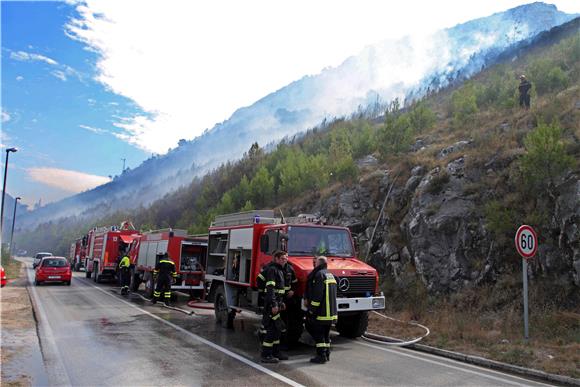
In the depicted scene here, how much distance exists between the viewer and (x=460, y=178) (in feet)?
49.8

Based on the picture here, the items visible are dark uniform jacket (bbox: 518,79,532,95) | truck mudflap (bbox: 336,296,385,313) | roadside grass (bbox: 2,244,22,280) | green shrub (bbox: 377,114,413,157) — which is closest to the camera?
truck mudflap (bbox: 336,296,385,313)

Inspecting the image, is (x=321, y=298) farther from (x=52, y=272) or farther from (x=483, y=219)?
(x=52, y=272)

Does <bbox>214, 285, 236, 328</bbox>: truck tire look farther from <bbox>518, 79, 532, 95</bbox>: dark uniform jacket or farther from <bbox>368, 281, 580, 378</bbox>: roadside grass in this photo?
<bbox>518, 79, 532, 95</bbox>: dark uniform jacket

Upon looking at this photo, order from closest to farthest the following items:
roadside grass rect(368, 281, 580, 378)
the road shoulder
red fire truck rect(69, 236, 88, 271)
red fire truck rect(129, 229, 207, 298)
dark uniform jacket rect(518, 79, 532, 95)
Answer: the road shoulder, roadside grass rect(368, 281, 580, 378), red fire truck rect(129, 229, 207, 298), dark uniform jacket rect(518, 79, 532, 95), red fire truck rect(69, 236, 88, 271)

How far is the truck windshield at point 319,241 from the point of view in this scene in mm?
9797

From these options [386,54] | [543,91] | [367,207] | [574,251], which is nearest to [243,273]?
[574,251]

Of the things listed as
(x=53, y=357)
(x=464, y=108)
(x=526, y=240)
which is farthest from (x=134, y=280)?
(x=464, y=108)

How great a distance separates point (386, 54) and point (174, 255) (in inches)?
7197

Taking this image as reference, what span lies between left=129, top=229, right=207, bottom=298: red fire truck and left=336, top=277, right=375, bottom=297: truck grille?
9009mm

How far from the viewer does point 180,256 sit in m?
Answer: 16.9

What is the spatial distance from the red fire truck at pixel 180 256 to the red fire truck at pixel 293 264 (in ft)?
15.1

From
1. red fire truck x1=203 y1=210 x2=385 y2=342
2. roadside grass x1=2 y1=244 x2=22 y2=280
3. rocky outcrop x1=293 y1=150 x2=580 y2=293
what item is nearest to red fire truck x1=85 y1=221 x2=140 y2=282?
roadside grass x1=2 y1=244 x2=22 y2=280

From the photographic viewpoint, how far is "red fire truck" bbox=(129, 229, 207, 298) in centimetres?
1675

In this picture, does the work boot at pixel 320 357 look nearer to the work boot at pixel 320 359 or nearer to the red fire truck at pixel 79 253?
the work boot at pixel 320 359
